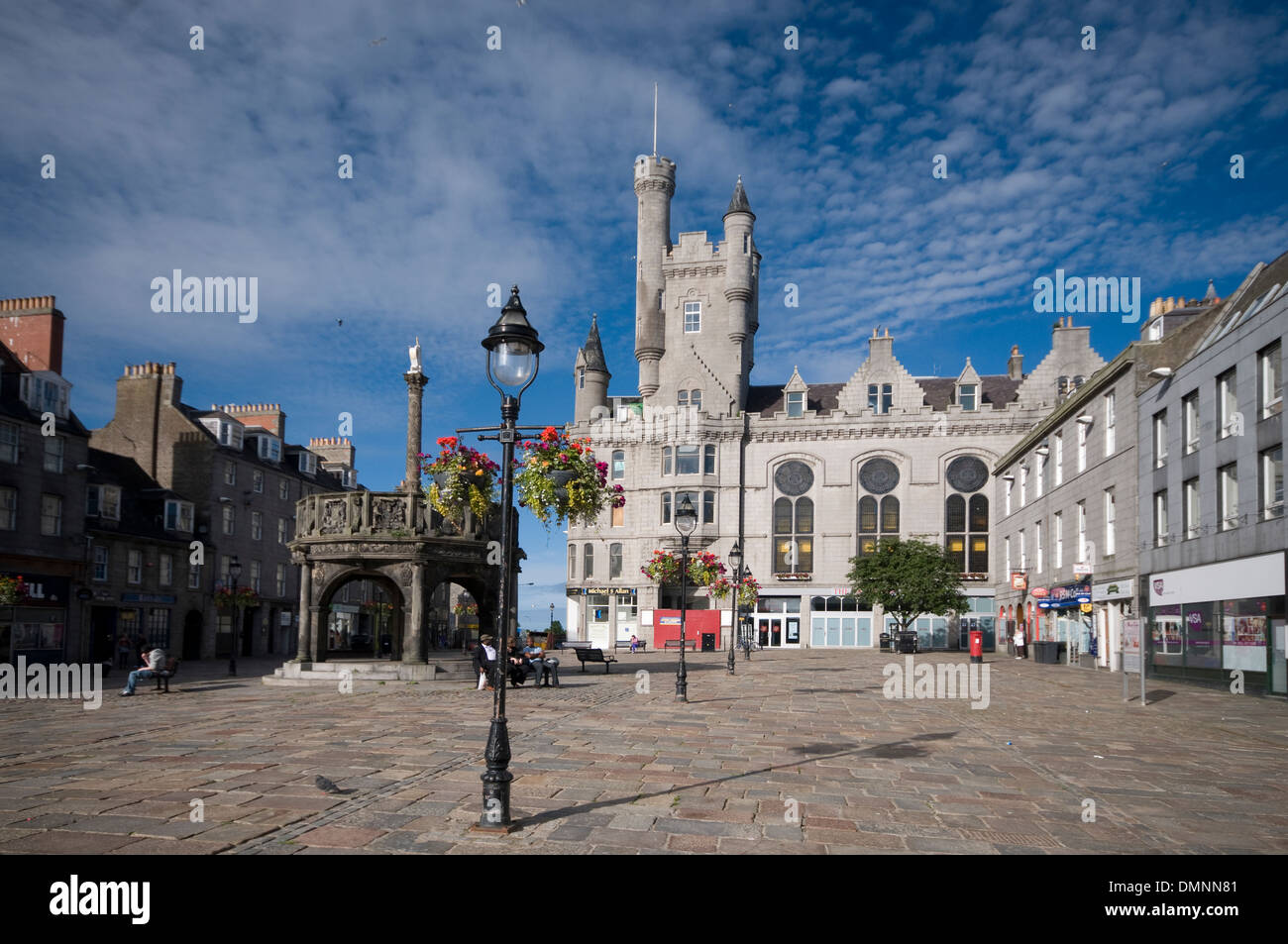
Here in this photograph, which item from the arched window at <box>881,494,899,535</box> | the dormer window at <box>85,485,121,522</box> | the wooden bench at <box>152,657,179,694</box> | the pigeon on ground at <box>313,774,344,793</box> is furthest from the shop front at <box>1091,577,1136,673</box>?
the dormer window at <box>85,485,121,522</box>

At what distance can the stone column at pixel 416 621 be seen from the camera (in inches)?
880

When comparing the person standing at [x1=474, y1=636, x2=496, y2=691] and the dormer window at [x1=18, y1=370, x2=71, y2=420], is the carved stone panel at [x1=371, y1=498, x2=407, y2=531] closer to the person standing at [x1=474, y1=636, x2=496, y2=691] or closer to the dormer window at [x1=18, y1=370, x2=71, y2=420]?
the person standing at [x1=474, y1=636, x2=496, y2=691]

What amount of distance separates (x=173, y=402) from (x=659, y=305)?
32.8 meters

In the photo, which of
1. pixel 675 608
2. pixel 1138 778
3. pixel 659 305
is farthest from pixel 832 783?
pixel 659 305

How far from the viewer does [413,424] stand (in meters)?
24.7

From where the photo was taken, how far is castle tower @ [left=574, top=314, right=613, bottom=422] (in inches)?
2763

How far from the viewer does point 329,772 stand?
32.8 feet

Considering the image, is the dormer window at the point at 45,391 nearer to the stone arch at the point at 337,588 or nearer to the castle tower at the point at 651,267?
the stone arch at the point at 337,588

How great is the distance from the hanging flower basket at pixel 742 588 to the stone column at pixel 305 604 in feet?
103

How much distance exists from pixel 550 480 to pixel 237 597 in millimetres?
28532

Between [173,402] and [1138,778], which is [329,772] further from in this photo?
[173,402]

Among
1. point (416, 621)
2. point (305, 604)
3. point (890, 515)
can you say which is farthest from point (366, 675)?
point (890, 515)

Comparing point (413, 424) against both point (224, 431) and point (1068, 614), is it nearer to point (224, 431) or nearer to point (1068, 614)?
point (224, 431)
